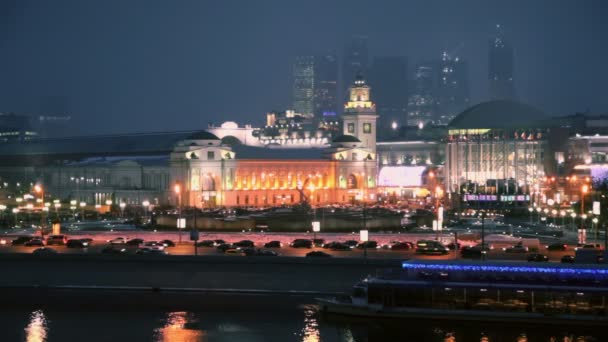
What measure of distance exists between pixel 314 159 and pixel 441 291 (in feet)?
256

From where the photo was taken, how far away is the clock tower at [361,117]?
12081 centimetres

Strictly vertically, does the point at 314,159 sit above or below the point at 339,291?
above

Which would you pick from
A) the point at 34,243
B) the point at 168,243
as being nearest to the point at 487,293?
the point at 168,243

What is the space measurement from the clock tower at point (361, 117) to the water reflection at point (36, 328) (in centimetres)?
8461

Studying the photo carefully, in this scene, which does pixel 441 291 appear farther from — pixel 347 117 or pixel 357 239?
pixel 347 117

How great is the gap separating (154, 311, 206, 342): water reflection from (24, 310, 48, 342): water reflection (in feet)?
11.8

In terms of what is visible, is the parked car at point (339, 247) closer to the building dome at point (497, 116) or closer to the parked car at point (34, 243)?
the parked car at point (34, 243)

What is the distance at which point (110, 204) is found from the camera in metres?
93.5

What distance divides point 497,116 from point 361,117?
17222 mm

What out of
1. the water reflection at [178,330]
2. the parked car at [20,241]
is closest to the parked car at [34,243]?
the parked car at [20,241]

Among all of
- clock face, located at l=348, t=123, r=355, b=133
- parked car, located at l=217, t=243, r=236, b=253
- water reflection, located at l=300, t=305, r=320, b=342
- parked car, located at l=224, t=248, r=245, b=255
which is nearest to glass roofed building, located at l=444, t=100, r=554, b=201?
clock face, located at l=348, t=123, r=355, b=133

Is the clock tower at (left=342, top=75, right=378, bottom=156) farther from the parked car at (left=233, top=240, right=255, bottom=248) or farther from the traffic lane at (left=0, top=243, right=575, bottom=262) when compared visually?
the traffic lane at (left=0, top=243, right=575, bottom=262)

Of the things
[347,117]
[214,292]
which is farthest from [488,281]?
[347,117]

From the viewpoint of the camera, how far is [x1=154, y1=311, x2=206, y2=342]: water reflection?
33094 millimetres
